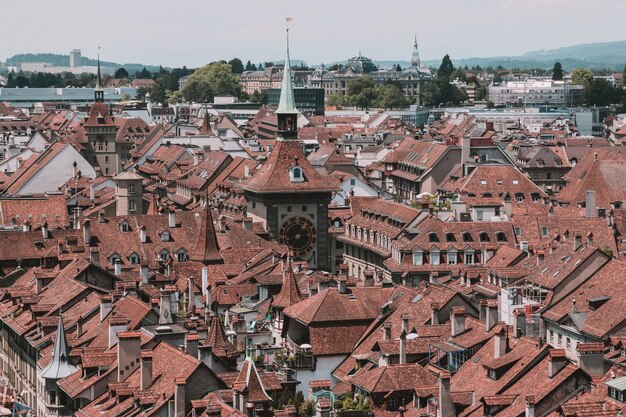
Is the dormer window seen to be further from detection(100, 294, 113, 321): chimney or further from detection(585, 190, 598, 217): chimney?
detection(100, 294, 113, 321): chimney

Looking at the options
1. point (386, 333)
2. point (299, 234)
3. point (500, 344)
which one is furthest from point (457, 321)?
point (299, 234)

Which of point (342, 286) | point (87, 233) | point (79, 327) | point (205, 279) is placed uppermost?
point (342, 286)

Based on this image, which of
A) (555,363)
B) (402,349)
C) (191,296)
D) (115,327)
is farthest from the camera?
(191,296)

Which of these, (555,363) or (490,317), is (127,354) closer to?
(490,317)

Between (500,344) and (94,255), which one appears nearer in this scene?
(500,344)

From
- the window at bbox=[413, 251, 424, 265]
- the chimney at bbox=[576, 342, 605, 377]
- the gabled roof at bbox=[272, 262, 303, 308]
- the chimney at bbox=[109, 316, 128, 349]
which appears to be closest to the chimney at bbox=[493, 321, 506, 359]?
the chimney at bbox=[576, 342, 605, 377]

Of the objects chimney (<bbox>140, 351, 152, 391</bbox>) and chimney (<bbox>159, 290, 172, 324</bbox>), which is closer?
chimney (<bbox>140, 351, 152, 391</bbox>)

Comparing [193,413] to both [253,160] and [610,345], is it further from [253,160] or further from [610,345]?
[253,160]
